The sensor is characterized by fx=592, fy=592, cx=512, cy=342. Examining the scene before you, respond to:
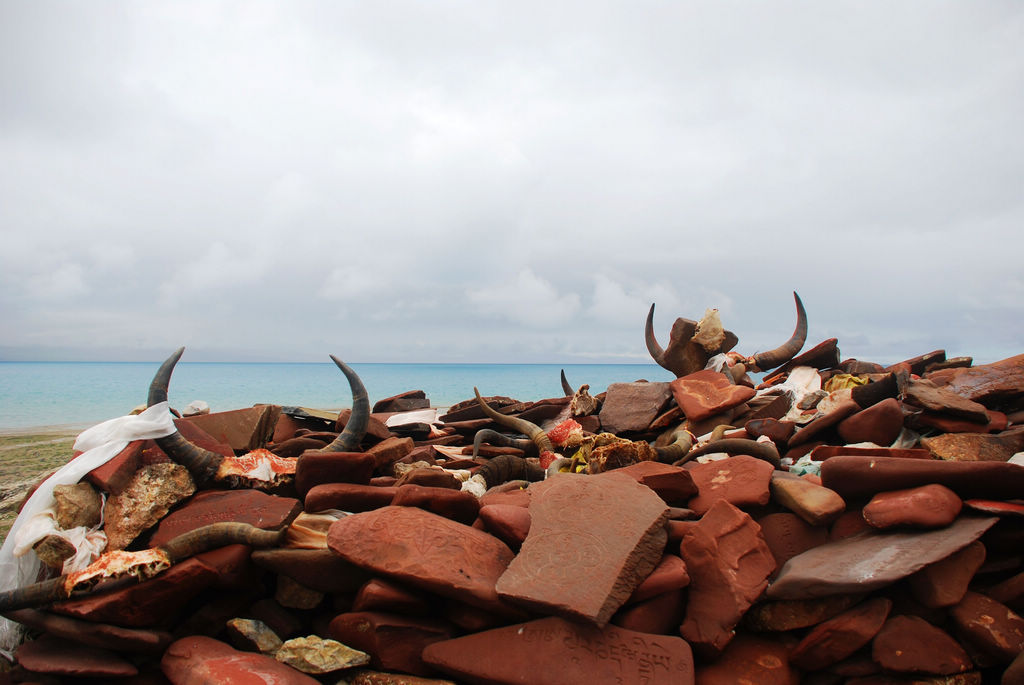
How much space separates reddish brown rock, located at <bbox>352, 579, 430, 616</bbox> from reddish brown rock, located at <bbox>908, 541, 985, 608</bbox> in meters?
2.59

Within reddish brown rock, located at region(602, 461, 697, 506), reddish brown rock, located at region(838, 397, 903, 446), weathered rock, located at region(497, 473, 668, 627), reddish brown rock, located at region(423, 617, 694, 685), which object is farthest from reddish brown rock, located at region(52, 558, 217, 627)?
reddish brown rock, located at region(838, 397, 903, 446)

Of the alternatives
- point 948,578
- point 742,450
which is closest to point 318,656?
point 948,578

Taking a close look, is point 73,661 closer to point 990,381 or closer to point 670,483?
point 670,483

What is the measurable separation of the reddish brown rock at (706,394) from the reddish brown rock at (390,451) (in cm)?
335

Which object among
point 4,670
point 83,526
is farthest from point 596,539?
point 4,670

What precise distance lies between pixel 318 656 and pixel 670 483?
2.33 m

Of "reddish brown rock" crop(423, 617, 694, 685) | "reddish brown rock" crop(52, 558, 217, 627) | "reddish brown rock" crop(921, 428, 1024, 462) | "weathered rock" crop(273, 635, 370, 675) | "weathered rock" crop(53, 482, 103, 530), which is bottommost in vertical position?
"weathered rock" crop(273, 635, 370, 675)

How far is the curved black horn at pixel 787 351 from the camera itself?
879 centimetres

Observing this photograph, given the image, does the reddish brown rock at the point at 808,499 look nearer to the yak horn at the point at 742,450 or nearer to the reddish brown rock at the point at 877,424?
the yak horn at the point at 742,450

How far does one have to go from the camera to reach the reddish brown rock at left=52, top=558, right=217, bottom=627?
3209 millimetres

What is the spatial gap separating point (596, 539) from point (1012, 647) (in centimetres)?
203

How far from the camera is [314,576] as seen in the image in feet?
11.4

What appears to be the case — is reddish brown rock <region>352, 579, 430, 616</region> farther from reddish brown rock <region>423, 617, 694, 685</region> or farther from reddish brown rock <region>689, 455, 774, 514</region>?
reddish brown rock <region>689, 455, 774, 514</region>

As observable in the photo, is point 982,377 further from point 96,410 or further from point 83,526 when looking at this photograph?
point 96,410
